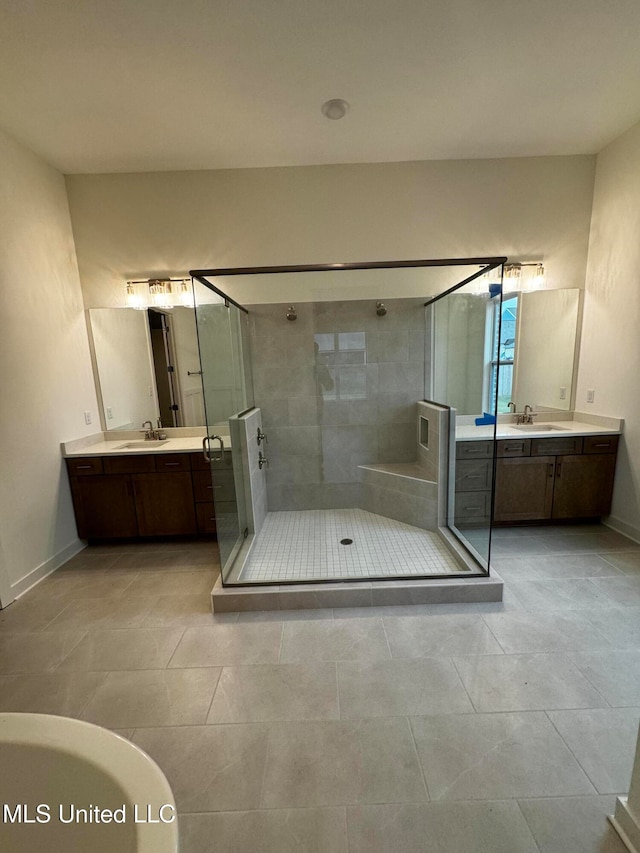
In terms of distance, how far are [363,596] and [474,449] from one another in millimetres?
1377

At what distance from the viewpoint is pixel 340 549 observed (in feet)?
8.97

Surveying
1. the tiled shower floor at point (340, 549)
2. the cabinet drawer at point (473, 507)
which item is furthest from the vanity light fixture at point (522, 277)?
the tiled shower floor at point (340, 549)

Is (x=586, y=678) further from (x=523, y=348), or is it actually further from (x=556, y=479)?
(x=523, y=348)

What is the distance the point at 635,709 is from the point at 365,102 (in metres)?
3.54

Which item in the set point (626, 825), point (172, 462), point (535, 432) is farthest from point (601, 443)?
point (172, 462)

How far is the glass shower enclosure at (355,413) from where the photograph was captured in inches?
97.6

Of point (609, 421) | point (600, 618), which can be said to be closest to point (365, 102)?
point (609, 421)

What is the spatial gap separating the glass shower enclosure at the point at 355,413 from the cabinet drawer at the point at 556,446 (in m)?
0.57

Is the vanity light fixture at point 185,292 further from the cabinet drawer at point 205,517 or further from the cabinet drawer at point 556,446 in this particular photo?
the cabinet drawer at point 556,446

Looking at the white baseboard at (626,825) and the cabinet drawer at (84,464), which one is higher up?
the cabinet drawer at (84,464)

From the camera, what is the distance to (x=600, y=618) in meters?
1.99

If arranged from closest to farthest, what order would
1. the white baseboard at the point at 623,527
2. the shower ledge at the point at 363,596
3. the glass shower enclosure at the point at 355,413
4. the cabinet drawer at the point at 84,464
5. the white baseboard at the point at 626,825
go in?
the white baseboard at the point at 626,825 < the shower ledge at the point at 363,596 < the glass shower enclosure at the point at 355,413 < the white baseboard at the point at 623,527 < the cabinet drawer at the point at 84,464

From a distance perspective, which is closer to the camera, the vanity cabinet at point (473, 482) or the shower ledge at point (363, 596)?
the shower ledge at point (363, 596)

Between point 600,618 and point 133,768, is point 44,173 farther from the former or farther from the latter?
point 600,618
